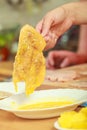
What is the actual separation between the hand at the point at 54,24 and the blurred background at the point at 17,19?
1376mm

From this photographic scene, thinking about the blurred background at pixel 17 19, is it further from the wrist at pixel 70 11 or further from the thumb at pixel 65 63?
the wrist at pixel 70 11

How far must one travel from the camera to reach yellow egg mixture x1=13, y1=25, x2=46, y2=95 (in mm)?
927

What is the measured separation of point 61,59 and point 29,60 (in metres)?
0.88

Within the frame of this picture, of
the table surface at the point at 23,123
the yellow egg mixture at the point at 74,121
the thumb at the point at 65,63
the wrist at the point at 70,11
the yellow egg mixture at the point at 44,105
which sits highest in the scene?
the wrist at the point at 70,11

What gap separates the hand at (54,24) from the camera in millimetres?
1140

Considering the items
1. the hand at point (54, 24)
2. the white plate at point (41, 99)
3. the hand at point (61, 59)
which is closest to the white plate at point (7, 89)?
the white plate at point (41, 99)

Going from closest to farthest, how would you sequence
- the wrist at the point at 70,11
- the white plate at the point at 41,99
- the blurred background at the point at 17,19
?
the white plate at the point at 41,99, the wrist at the point at 70,11, the blurred background at the point at 17,19

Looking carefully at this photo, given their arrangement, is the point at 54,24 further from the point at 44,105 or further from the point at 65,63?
the point at 65,63

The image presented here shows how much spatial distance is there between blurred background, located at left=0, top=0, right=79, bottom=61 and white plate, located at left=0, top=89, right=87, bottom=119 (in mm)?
1756

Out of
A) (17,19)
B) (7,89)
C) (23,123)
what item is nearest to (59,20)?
(7,89)

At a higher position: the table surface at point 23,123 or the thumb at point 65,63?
the table surface at point 23,123

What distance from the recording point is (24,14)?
114 inches

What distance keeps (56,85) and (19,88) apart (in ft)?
0.81

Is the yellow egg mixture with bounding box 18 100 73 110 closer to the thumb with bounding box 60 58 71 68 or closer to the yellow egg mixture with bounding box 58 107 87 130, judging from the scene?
the yellow egg mixture with bounding box 58 107 87 130
